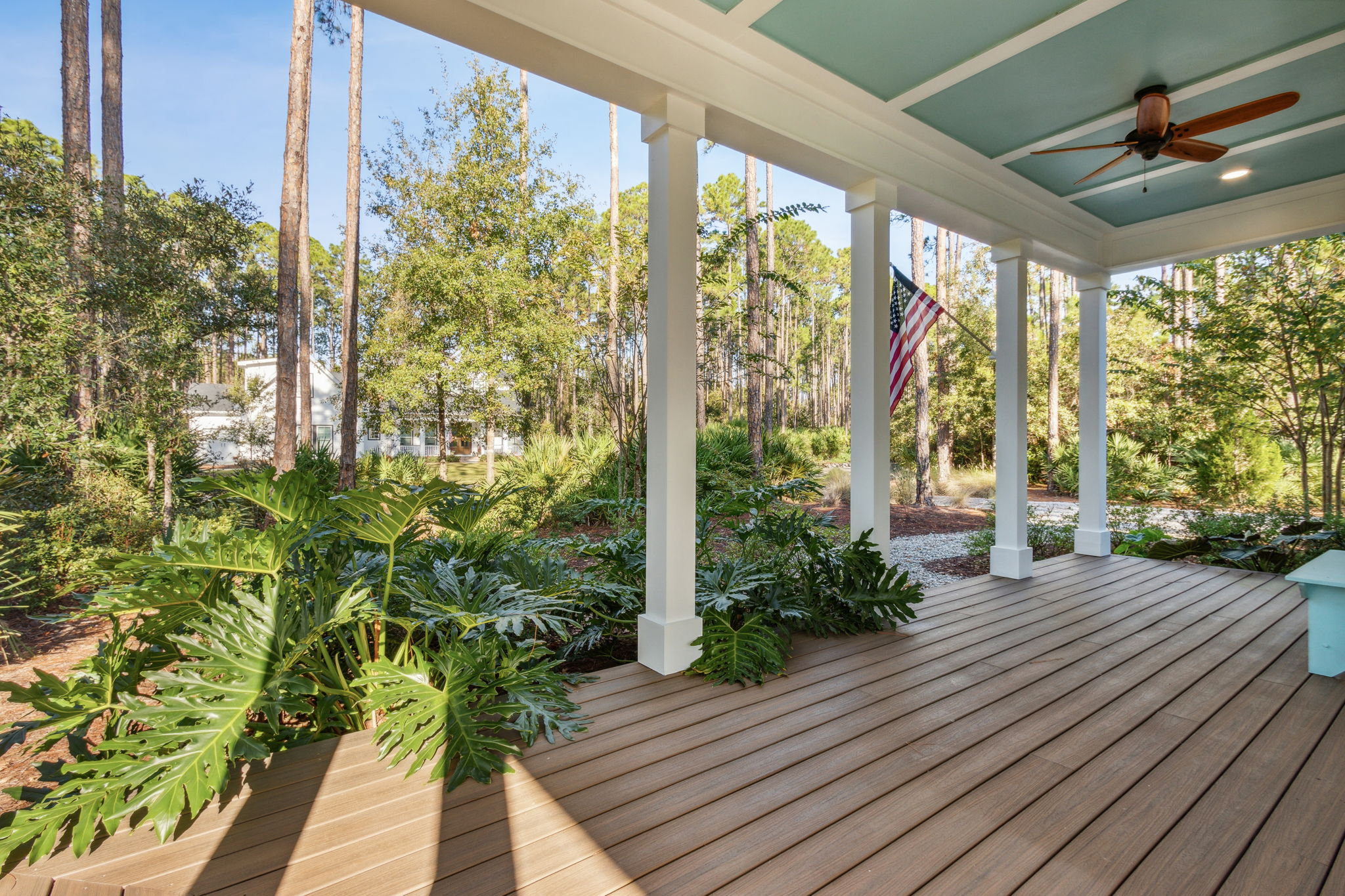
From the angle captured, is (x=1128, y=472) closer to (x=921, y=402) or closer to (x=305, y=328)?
(x=921, y=402)

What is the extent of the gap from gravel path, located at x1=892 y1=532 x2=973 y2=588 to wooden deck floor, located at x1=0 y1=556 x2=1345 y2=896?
2408 millimetres

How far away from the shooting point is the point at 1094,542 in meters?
5.17

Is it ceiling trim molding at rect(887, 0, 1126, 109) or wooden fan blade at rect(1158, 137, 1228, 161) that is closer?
ceiling trim molding at rect(887, 0, 1126, 109)

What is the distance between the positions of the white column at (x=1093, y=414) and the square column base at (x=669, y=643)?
430cm

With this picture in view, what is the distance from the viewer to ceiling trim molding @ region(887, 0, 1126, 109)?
7.75ft

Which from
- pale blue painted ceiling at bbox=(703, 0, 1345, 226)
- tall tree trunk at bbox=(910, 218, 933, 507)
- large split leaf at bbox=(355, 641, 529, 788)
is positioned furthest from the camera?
tall tree trunk at bbox=(910, 218, 933, 507)

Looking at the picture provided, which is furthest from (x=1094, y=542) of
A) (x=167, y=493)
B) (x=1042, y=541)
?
(x=167, y=493)

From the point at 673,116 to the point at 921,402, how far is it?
870cm

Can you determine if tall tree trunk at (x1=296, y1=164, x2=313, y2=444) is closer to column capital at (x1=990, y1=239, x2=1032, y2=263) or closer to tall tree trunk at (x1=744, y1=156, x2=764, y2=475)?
tall tree trunk at (x1=744, y1=156, x2=764, y2=475)

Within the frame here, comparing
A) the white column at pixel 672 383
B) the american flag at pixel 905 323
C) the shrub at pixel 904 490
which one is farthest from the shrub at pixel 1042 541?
the white column at pixel 672 383

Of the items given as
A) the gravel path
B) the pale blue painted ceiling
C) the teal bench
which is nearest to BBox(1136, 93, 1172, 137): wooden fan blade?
the pale blue painted ceiling

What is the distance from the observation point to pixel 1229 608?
363cm

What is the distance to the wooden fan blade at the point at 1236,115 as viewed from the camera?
2523 mm

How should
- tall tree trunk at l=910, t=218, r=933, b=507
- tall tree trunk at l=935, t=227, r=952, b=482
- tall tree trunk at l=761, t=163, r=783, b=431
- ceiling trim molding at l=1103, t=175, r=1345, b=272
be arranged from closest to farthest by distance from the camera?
ceiling trim molding at l=1103, t=175, r=1345, b=272
tall tree trunk at l=910, t=218, r=933, b=507
tall tree trunk at l=761, t=163, r=783, b=431
tall tree trunk at l=935, t=227, r=952, b=482
